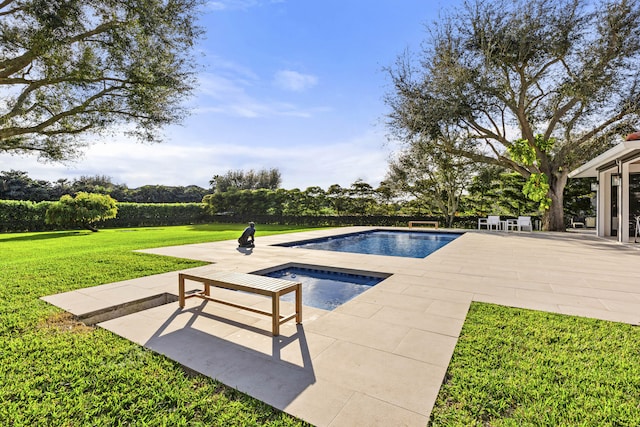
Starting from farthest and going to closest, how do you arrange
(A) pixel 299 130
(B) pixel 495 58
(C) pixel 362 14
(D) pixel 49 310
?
(A) pixel 299 130 → (B) pixel 495 58 → (C) pixel 362 14 → (D) pixel 49 310

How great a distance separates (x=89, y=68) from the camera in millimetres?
8828

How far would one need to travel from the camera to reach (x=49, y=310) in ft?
12.4

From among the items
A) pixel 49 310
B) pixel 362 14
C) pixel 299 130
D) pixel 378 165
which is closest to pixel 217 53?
pixel 362 14

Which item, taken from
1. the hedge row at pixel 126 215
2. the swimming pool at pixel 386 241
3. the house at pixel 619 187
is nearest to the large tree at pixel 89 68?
the swimming pool at pixel 386 241

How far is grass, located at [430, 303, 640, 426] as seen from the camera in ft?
6.15

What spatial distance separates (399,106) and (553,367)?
1586 centimetres

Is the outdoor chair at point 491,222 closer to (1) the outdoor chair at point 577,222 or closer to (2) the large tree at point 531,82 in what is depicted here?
(2) the large tree at point 531,82

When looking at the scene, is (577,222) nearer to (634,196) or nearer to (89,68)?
(634,196)

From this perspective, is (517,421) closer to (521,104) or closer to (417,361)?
(417,361)

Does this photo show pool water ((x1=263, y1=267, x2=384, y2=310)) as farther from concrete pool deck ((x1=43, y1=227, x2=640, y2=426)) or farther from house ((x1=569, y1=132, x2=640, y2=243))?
house ((x1=569, y1=132, x2=640, y2=243))

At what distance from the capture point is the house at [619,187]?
9406 mm

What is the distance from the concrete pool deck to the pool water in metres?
0.26

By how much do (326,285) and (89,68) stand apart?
9204mm

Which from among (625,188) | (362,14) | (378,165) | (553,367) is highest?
(362,14)
